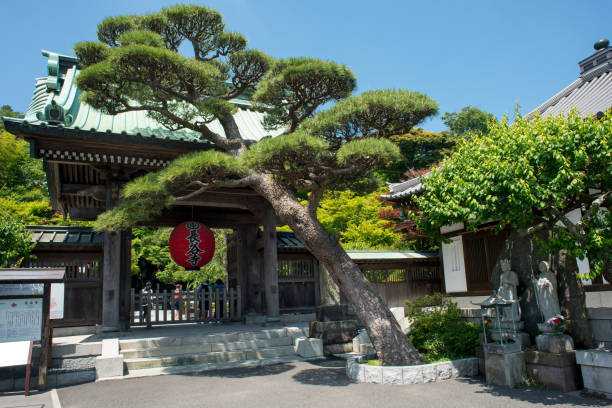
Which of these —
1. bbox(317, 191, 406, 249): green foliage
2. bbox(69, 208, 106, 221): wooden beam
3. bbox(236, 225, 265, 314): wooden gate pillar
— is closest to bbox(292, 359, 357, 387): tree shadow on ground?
bbox(236, 225, 265, 314): wooden gate pillar

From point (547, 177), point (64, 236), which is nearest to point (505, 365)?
point (547, 177)

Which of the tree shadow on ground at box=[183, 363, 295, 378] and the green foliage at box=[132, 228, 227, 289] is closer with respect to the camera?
the tree shadow on ground at box=[183, 363, 295, 378]

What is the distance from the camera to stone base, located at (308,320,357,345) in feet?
33.1

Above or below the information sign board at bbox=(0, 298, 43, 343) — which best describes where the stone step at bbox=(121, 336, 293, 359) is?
below

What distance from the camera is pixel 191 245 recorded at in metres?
11.1

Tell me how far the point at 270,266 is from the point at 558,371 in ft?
24.9

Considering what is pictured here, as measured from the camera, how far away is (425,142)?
29.3 m

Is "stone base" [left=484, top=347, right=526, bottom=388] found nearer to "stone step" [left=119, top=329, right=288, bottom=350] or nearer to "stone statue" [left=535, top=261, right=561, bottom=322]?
"stone statue" [left=535, top=261, right=561, bottom=322]

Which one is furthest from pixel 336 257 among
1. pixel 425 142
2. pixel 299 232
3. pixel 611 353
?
pixel 425 142

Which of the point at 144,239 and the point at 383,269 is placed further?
the point at 144,239

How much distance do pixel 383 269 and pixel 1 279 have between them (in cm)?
1109

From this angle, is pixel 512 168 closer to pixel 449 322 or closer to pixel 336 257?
pixel 336 257

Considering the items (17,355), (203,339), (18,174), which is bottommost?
(203,339)

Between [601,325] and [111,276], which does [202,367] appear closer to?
[111,276]
